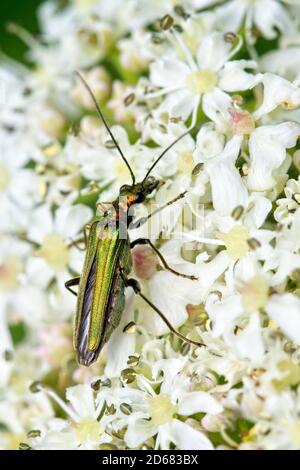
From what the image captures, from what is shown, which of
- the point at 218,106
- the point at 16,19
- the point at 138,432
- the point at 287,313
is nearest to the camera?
the point at 287,313

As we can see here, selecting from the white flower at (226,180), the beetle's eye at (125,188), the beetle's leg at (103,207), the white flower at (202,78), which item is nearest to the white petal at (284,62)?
the white flower at (202,78)

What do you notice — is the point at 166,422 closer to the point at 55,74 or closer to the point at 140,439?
the point at 140,439

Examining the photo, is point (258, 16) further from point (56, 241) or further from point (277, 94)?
point (56, 241)

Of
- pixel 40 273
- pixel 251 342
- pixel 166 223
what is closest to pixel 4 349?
pixel 40 273

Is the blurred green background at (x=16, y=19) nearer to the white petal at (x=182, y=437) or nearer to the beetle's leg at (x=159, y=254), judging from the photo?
the beetle's leg at (x=159, y=254)

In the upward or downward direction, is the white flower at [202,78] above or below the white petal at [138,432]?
above
